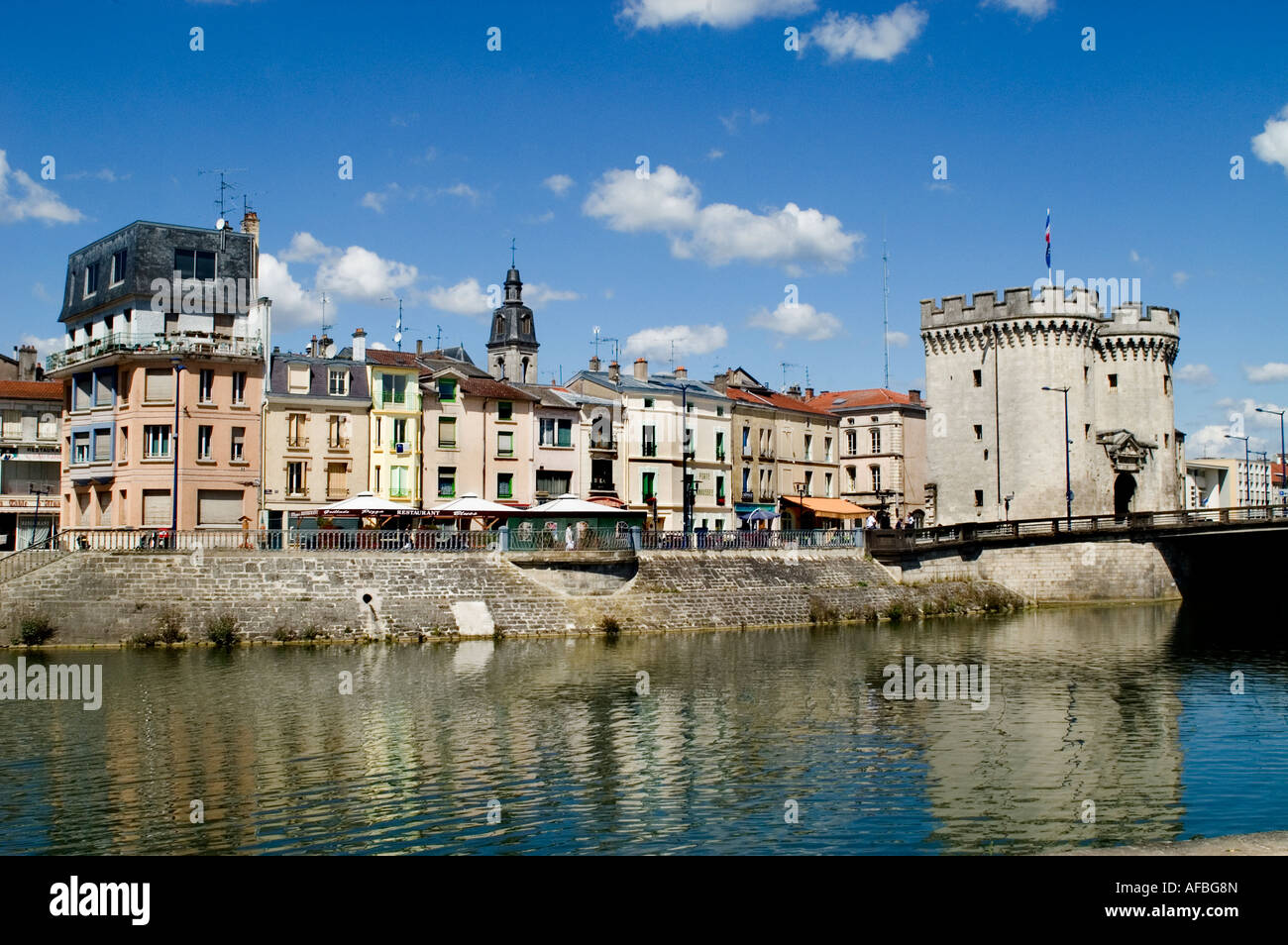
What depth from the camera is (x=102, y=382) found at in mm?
56906

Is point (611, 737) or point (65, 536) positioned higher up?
point (65, 536)

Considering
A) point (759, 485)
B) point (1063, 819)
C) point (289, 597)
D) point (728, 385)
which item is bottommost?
point (1063, 819)

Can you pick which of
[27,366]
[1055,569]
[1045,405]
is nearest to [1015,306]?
[1045,405]

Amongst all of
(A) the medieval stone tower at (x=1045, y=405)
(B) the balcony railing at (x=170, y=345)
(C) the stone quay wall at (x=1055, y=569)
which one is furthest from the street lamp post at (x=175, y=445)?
(A) the medieval stone tower at (x=1045, y=405)

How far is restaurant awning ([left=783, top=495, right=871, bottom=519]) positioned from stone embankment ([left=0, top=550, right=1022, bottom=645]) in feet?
69.3

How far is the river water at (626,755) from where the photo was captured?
2056 cm

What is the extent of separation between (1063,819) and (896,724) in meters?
9.55

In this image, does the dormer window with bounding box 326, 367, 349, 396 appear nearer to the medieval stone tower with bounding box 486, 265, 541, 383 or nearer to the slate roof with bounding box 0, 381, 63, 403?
the slate roof with bounding box 0, 381, 63, 403

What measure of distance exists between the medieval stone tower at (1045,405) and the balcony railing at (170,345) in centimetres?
4448

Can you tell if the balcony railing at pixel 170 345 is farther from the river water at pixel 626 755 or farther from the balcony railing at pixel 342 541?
the river water at pixel 626 755

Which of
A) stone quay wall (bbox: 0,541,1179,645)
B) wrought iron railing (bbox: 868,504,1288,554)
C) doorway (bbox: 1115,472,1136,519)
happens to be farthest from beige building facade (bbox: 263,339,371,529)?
doorway (bbox: 1115,472,1136,519)

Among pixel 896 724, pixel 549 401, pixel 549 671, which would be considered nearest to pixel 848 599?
pixel 549 401
